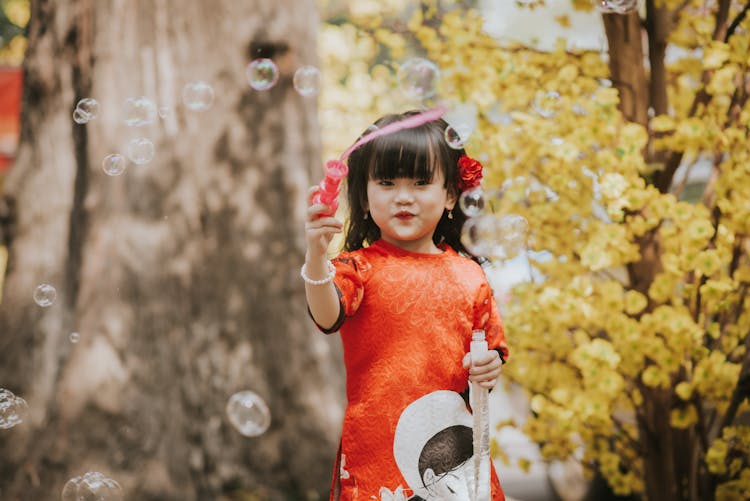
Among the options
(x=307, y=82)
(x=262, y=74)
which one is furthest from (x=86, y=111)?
(x=307, y=82)

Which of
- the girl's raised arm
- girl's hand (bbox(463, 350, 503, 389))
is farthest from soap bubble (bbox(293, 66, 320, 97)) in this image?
girl's hand (bbox(463, 350, 503, 389))

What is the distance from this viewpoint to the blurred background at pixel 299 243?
3121mm

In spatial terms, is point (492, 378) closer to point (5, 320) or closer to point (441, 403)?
point (441, 403)

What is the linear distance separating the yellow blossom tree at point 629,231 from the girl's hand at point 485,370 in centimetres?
125

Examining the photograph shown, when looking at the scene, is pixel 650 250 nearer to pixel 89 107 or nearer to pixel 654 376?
pixel 654 376

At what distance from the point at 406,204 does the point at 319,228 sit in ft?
0.96

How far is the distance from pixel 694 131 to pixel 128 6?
288 centimetres

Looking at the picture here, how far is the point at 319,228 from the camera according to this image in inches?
67.2

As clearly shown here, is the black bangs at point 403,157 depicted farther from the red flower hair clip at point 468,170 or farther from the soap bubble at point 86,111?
the soap bubble at point 86,111

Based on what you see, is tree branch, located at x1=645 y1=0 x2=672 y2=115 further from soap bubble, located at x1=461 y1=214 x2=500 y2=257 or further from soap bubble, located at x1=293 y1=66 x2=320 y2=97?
soap bubble, located at x1=461 y1=214 x2=500 y2=257

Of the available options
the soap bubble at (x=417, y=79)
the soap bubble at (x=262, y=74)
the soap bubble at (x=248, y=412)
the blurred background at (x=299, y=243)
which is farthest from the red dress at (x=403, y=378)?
the soap bubble at (x=262, y=74)

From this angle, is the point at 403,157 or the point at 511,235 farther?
the point at 511,235

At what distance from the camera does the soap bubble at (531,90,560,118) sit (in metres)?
3.16

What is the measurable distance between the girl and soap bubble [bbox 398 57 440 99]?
721 millimetres
